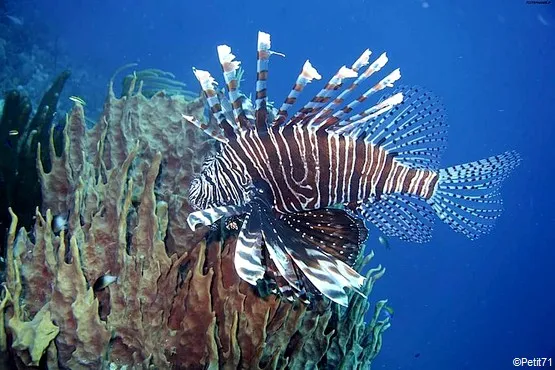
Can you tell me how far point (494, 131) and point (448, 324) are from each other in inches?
1171

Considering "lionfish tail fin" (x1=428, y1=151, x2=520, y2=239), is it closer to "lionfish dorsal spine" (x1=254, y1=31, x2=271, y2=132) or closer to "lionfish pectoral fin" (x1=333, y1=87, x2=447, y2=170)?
"lionfish pectoral fin" (x1=333, y1=87, x2=447, y2=170)

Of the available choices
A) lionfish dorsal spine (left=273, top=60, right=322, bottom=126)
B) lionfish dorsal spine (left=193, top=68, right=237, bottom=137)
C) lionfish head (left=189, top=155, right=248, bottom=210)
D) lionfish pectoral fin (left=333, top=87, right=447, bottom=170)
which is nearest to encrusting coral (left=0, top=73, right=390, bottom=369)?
lionfish head (left=189, top=155, right=248, bottom=210)

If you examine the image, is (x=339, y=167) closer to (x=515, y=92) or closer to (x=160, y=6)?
(x=515, y=92)

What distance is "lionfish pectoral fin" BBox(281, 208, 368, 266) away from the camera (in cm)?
262

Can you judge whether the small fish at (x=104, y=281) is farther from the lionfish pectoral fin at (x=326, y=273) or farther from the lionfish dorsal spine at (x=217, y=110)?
the lionfish dorsal spine at (x=217, y=110)

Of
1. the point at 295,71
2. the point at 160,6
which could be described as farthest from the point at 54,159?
the point at 160,6

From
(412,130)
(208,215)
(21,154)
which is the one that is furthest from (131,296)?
(412,130)

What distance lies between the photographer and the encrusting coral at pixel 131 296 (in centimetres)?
207

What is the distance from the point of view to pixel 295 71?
7269 cm

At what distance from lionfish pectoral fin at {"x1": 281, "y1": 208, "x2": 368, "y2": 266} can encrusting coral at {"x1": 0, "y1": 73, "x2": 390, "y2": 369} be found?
1.18 ft

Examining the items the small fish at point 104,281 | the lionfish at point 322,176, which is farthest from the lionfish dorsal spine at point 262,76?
the small fish at point 104,281

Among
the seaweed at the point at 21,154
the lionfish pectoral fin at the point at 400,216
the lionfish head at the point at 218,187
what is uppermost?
the seaweed at the point at 21,154

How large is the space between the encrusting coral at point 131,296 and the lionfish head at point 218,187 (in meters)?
0.13

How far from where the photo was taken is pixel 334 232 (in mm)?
2641
